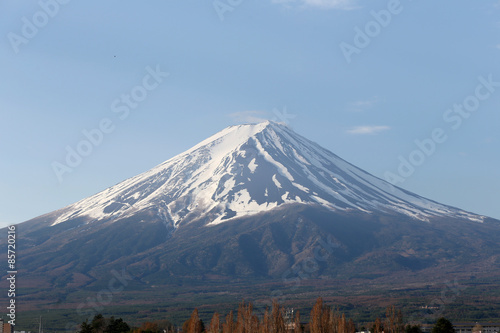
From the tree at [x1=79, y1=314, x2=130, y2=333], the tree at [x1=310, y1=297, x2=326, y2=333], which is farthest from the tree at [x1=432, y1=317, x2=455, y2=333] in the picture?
the tree at [x1=79, y1=314, x2=130, y2=333]

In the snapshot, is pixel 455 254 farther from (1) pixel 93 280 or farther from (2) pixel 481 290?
(1) pixel 93 280

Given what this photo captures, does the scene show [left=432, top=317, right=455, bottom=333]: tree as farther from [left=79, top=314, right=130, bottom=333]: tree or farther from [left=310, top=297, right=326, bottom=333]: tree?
[left=79, top=314, right=130, bottom=333]: tree

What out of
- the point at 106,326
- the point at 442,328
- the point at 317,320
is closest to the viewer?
the point at 317,320

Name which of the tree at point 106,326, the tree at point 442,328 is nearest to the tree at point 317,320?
the tree at point 442,328

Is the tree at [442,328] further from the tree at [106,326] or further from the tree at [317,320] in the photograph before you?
the tree at [106,326]

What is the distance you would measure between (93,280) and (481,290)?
80.2m

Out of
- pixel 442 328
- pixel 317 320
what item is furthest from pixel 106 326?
pixel 442 328

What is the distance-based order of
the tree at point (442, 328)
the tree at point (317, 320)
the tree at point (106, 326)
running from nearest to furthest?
1. the tree at point (317, 320)
2. the tree at point (442, 328)
3. the tree at point (106, 326)

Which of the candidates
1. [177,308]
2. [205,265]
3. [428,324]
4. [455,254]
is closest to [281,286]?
[205,265]

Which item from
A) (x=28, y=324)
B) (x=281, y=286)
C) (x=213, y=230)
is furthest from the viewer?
(x=213, y=230)

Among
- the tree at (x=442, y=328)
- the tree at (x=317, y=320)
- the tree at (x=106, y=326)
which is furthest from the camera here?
the tree at (x=106, y=326)

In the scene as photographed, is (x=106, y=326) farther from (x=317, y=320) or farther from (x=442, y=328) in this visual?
(x=442, y=328)

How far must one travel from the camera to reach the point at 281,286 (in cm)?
16025

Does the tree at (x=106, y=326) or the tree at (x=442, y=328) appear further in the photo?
the tree at (x=106, y=326)
